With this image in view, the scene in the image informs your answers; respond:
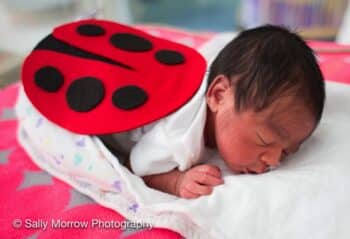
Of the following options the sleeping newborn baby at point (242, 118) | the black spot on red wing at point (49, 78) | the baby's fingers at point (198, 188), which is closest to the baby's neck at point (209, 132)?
the sleeping newborn baby at point (242, 118)

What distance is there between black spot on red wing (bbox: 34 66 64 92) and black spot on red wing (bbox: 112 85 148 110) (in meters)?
0.11

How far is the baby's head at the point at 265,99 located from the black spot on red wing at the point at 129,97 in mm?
121

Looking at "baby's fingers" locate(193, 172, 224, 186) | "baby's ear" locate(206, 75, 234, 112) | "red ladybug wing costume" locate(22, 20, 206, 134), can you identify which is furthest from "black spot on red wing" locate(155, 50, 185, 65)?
"baby's fingers" locate(193, 172, 224, 186)

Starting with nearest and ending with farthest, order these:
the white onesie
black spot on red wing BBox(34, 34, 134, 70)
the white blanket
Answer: the white blanket
the white onesie
black spot on red wing BBox(34, 34, 134, 70)

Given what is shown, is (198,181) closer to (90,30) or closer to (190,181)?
(190,181)

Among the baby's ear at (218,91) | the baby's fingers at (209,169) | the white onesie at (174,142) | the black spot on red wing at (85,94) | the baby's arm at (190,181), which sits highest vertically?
the baby's ear at (218,91)

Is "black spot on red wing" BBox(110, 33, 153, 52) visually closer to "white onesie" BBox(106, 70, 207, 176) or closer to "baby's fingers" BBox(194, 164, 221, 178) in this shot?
"white onesie" BBox(106, 70, 207, 176)

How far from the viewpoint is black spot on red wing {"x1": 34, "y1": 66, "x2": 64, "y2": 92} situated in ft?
2.81

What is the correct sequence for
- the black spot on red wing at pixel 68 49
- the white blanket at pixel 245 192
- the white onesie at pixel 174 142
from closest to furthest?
the white blanket at pixel 245 192
the white onesie at pixel 174 142
the black spot on red wing at pixel 68 49

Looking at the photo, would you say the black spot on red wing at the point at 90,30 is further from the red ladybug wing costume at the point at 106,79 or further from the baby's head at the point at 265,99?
the baby's head at the point at 265,99

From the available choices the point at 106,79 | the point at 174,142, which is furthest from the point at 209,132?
the point at 106,79

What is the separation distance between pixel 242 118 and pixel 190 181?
12cm

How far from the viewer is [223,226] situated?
26.4 inches

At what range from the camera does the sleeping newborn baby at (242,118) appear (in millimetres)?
701
